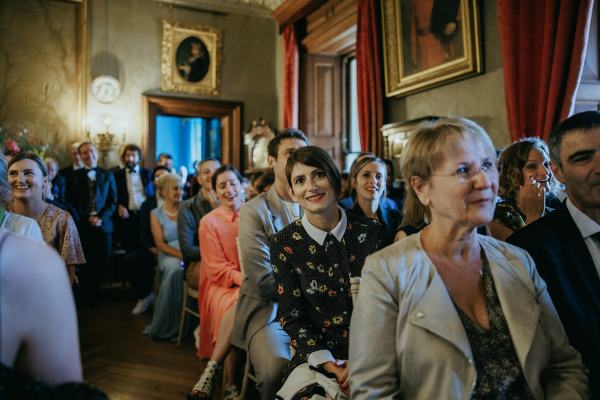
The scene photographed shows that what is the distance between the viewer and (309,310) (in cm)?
189

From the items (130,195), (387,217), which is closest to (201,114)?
(130,195)

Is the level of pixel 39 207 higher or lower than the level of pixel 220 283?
higher

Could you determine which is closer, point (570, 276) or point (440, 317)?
point (440, 317)

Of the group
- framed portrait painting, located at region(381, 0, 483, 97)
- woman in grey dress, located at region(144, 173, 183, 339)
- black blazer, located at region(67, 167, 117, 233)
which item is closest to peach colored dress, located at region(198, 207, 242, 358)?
woman in grey dress, located at region(144, 173, 183, 339)

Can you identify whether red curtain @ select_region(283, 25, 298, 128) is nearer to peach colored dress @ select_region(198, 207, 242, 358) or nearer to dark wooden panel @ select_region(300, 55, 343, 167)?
dark wooden panel @ select_region(300, 55, 343, 167)

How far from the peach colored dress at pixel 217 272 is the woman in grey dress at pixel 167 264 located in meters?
1.05

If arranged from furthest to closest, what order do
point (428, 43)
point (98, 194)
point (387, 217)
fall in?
1. point (98, 194)
2. point (428, 43)
3. point (387, 217)

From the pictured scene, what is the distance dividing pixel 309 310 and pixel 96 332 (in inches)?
128

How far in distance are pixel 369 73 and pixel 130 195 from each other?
3768 millimetres

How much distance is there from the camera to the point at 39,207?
3029 mm

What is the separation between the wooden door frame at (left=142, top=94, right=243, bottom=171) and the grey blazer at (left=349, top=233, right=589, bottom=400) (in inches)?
294

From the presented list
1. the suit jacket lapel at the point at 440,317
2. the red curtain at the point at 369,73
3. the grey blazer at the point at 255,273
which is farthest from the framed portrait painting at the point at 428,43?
the suit jacket lapel at the point at 440,317

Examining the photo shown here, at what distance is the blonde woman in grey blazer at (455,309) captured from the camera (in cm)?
122

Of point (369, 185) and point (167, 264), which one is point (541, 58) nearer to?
point (369, 185)
